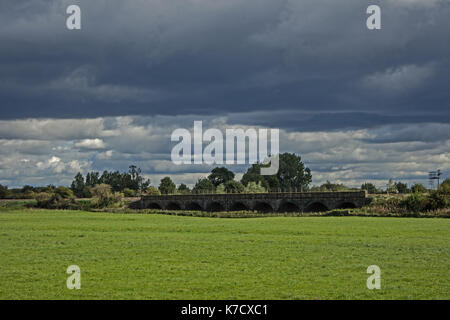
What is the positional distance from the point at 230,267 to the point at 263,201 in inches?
2972

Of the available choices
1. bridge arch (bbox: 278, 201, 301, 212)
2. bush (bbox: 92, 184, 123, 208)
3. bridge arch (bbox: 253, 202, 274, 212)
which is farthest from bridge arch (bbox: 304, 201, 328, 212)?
bush (bbox: 92, 184, 123, 208)

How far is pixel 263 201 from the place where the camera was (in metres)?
99.2

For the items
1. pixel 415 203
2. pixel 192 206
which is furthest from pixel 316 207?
pixel 192 206

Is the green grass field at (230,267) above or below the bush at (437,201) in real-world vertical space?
below

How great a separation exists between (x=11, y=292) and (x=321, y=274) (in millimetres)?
12007

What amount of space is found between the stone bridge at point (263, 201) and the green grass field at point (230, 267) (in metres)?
45.8

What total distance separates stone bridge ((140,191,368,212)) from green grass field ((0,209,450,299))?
4585 cm

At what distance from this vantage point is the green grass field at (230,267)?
61.9ft

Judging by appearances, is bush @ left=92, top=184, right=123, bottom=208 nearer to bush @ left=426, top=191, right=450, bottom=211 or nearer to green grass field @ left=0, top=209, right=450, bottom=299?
bush @ left=426, top=191, right=450, bottom=211

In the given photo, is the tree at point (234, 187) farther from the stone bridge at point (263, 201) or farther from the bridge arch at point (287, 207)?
the bridge arch at point (287, 207)

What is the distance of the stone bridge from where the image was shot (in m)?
85.2

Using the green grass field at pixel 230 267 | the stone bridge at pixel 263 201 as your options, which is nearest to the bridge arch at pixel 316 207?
the stone bridge at pixel 263 201
